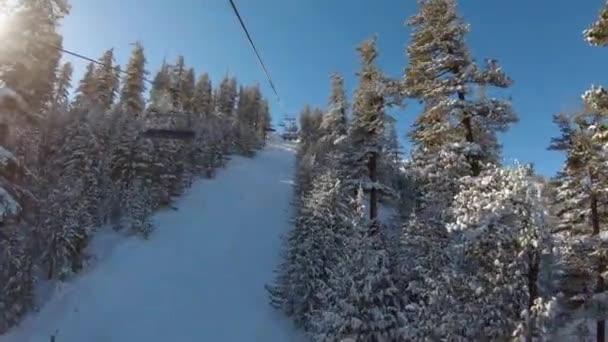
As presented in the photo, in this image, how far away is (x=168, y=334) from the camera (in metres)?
24.0

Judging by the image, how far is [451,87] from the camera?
13.1m

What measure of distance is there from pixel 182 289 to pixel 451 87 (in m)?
21.9

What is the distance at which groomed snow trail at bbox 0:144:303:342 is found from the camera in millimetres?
23922

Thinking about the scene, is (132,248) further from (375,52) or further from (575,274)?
(575,274)

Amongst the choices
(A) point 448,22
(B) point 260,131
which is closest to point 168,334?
(A) point 448,22

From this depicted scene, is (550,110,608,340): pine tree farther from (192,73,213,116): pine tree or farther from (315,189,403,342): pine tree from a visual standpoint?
(192,73,213,116): pine tree

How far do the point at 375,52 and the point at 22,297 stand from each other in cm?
2156

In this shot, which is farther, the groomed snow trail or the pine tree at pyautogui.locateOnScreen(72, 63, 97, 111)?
the pine tree at pyautogui.locateOnScreen(72, 63, 97, 111)

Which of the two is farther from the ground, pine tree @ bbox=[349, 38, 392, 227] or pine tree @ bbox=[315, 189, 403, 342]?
pine tree @ bbox=[349, 38, 392, 227]

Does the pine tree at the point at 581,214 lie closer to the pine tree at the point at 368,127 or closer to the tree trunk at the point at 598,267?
the tree trunk at the point at 598,267

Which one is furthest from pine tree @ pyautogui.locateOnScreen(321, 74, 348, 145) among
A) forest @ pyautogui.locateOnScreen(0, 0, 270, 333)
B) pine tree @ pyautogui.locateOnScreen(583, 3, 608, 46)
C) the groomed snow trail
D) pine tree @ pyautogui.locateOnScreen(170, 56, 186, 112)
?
pine tree @ pyautogui.locateOnScreen(170, 56, 186, 112)

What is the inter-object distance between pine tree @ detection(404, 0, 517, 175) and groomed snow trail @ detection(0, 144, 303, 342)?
15370mm

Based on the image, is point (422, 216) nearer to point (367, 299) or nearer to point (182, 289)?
point (367, 299)

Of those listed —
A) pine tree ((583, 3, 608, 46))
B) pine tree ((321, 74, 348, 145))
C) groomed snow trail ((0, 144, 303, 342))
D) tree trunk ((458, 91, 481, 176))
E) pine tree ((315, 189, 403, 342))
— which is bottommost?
groomed snow trail ((0, 144, 303, 342))
